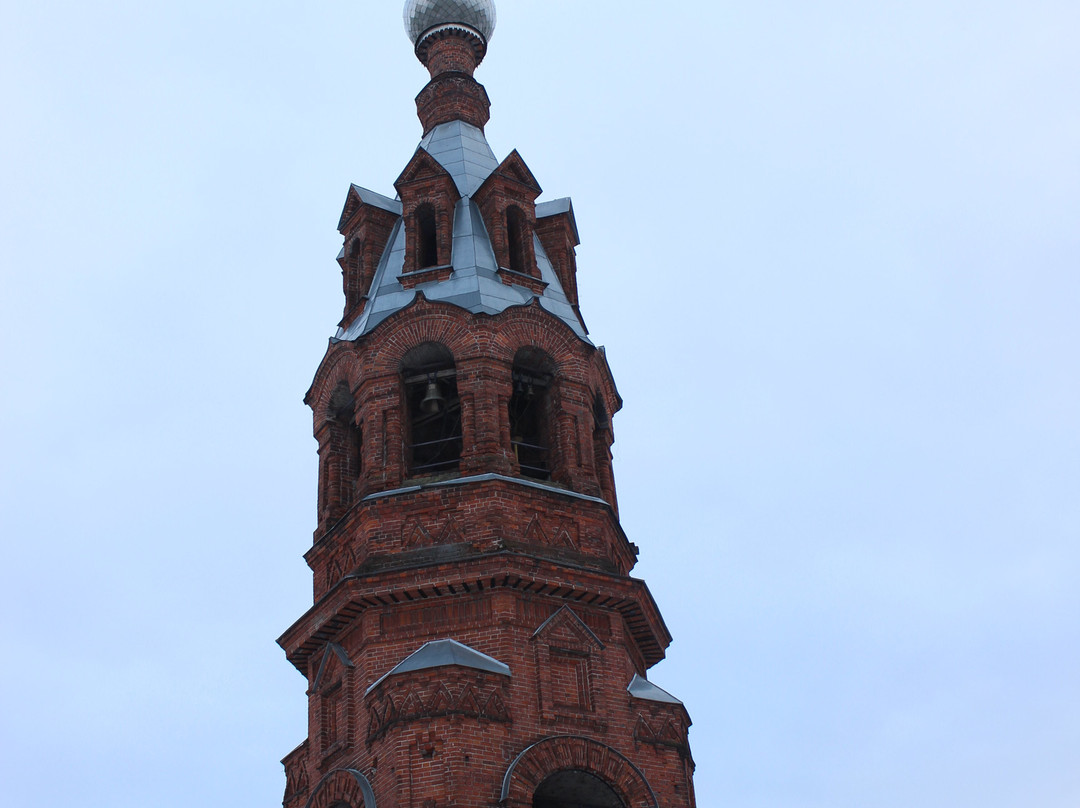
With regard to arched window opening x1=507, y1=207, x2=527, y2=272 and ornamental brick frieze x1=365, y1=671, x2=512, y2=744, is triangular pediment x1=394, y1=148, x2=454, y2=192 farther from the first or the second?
ornamental brick frieze x1=365, y1=671, x2=512, y2=744

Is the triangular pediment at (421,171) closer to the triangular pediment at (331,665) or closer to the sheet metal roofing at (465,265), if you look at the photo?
the sheet metal roofing at (465,265)

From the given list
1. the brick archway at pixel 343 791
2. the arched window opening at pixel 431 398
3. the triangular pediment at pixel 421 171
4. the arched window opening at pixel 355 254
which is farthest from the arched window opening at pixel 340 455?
the brick archway at pixel 343 791

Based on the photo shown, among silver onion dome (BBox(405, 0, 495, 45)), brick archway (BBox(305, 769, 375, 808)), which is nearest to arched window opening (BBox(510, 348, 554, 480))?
brick archway (BBox(305, 769, 375, 808))

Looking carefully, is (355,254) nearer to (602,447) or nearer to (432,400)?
(432,400)

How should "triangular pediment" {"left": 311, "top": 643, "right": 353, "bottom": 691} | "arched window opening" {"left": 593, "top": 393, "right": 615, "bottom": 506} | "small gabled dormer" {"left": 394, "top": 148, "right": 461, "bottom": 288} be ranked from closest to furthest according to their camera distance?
"triangular pediment" {"left": 311, "top": 643, "right": 353, "bottom": 691} < "arched window opening" {"left": 593, "top": 393, "right": 615, "bottom": 506} < "small gabled dormer" {"left": 394, "top": 148, "right": 461, "bottom": 288}

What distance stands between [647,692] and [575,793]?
1599 mm

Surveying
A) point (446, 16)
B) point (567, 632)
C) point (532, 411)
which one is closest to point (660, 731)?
point (567, 632)

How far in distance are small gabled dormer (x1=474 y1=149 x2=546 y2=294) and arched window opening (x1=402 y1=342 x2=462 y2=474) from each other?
83.9 inches

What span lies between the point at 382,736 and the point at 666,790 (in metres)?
3.45

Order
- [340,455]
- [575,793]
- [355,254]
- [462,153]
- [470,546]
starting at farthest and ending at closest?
[462,153] → [355,254] → [340,455] → [470,546] → [575,793]

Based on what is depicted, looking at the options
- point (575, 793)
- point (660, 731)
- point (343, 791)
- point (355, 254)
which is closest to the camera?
point (343, 791)

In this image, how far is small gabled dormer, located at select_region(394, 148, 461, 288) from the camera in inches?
872

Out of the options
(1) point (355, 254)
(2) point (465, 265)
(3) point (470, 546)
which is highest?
(1) point (355, 254)

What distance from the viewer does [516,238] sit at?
2284 centimetres
